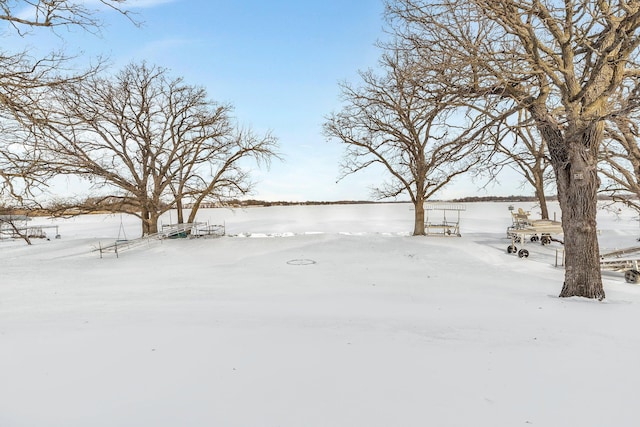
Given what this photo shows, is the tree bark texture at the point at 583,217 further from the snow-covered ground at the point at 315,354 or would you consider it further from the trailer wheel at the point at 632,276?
the trailer wheel at the point at 632,276

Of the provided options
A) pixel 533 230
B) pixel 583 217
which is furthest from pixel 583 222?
pixel 533 230

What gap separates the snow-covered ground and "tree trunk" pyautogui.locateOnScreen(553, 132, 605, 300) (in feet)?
1.76

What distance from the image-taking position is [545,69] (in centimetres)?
759

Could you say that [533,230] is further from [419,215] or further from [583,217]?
[583,217]

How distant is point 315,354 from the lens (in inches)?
180

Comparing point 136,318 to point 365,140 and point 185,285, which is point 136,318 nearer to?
point 185,285

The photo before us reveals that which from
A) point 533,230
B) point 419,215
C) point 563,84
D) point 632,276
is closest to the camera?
point 563,84

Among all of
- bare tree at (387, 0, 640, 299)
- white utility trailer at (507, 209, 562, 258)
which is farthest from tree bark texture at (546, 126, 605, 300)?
white utility trailer at (507, 209, 562, 258)

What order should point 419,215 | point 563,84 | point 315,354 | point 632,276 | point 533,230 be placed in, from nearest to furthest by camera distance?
point 315,354 → point 563,84 → point 632,276 → point 533,230 → point 419,215

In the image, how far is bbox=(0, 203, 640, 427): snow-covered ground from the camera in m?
3.32

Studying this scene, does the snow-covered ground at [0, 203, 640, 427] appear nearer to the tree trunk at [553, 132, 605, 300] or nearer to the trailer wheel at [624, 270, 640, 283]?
the tree trunk at [553, 132, 605, 300]

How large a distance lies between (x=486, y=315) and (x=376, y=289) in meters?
3.20

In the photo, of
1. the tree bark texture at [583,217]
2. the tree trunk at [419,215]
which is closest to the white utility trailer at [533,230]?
the tree trunk at [419,215]

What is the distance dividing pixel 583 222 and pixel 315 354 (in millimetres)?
7352
